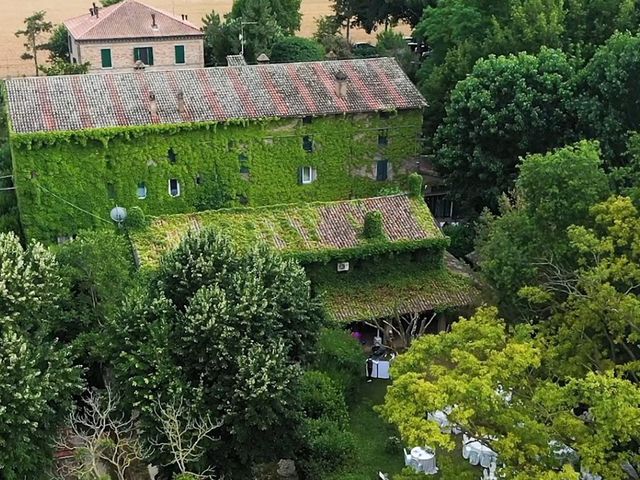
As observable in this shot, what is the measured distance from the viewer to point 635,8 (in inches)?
1918

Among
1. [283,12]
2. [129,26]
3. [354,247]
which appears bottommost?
[354,247]

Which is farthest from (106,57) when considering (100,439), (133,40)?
(100,439)

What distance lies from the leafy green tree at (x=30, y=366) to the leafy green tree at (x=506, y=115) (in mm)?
23107

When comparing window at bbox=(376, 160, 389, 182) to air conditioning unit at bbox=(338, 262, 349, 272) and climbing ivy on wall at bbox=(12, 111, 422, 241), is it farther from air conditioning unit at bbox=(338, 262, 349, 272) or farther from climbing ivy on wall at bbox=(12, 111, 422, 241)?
air conditioning unit at bbox=(338, 262, 349, 272)

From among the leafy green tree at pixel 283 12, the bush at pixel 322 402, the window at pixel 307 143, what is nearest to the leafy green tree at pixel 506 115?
the window at pixel 307 143

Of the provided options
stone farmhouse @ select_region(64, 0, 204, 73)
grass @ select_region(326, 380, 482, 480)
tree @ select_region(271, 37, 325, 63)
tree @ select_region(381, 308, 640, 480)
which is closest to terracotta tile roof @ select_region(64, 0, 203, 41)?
stone farmhouse @ select_region(64, 0, 204, 73)

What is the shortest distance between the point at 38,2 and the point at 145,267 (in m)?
Result: 100

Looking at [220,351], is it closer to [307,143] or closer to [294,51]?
[307,143]

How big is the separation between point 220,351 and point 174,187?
20.4 metres

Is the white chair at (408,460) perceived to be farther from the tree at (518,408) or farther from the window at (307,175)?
the window at (307,175)

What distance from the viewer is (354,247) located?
123 feet

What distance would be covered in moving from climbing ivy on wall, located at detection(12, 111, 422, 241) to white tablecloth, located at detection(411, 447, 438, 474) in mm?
20331

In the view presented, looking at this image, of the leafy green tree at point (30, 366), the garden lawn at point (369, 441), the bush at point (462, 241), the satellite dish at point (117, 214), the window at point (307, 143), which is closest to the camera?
the leafy green tree at point (30, 366)

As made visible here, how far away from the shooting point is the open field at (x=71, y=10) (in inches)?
3957
